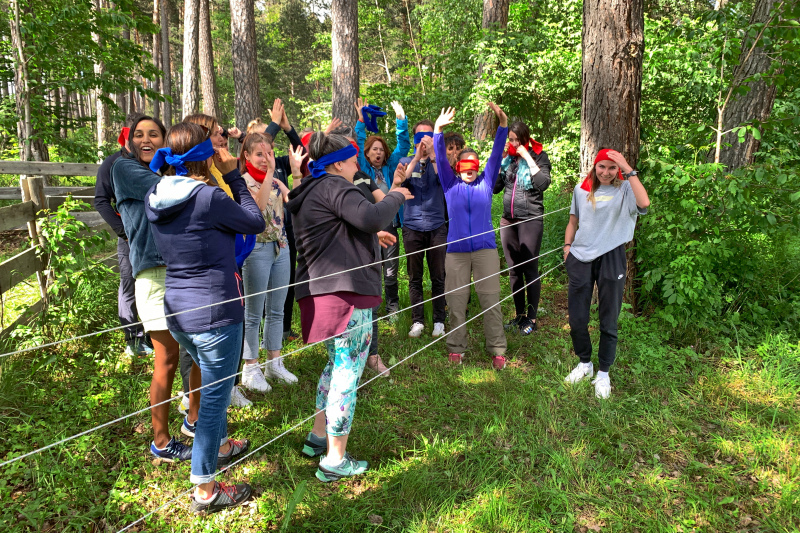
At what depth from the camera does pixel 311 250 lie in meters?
2.70

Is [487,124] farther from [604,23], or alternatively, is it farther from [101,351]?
[101,351]

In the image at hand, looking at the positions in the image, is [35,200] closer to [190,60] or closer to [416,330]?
[416,330]

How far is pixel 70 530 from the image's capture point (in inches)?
95.4

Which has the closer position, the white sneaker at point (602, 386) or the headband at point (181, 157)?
the headband at point (181, 157)

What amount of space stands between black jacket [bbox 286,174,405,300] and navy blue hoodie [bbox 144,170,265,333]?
A: 379 mm

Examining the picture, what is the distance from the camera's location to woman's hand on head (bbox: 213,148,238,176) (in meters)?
2.66

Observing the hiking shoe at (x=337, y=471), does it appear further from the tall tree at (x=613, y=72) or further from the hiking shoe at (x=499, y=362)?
the tall tree at (x=613, y=72)

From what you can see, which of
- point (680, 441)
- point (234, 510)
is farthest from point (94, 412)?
point (680, 441)

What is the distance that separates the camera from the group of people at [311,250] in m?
2.32

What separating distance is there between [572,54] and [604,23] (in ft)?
8.22

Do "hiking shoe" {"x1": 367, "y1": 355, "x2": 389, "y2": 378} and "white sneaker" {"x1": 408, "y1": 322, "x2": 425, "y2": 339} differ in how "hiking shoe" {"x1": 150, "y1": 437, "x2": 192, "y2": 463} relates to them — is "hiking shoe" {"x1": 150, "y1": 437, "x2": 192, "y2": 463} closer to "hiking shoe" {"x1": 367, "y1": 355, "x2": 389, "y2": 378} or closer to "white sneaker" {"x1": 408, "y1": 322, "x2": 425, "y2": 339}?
"hiking shoe" {"x1": 367, "y1": 355, "x2": 389, "y2": 378}

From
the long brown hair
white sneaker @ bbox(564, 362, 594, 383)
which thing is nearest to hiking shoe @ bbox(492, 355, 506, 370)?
white sneaker @ bbox(564, 362, 594, 383)

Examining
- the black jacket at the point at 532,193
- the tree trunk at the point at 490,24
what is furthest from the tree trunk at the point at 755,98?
the tree trunk at the point at 490,24

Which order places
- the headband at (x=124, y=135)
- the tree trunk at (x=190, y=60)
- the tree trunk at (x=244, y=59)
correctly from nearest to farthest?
the headband at (x=124, y=135) → the tree trunk at (x=244, y=59) → the tree trunk at (x=190, y=60)
